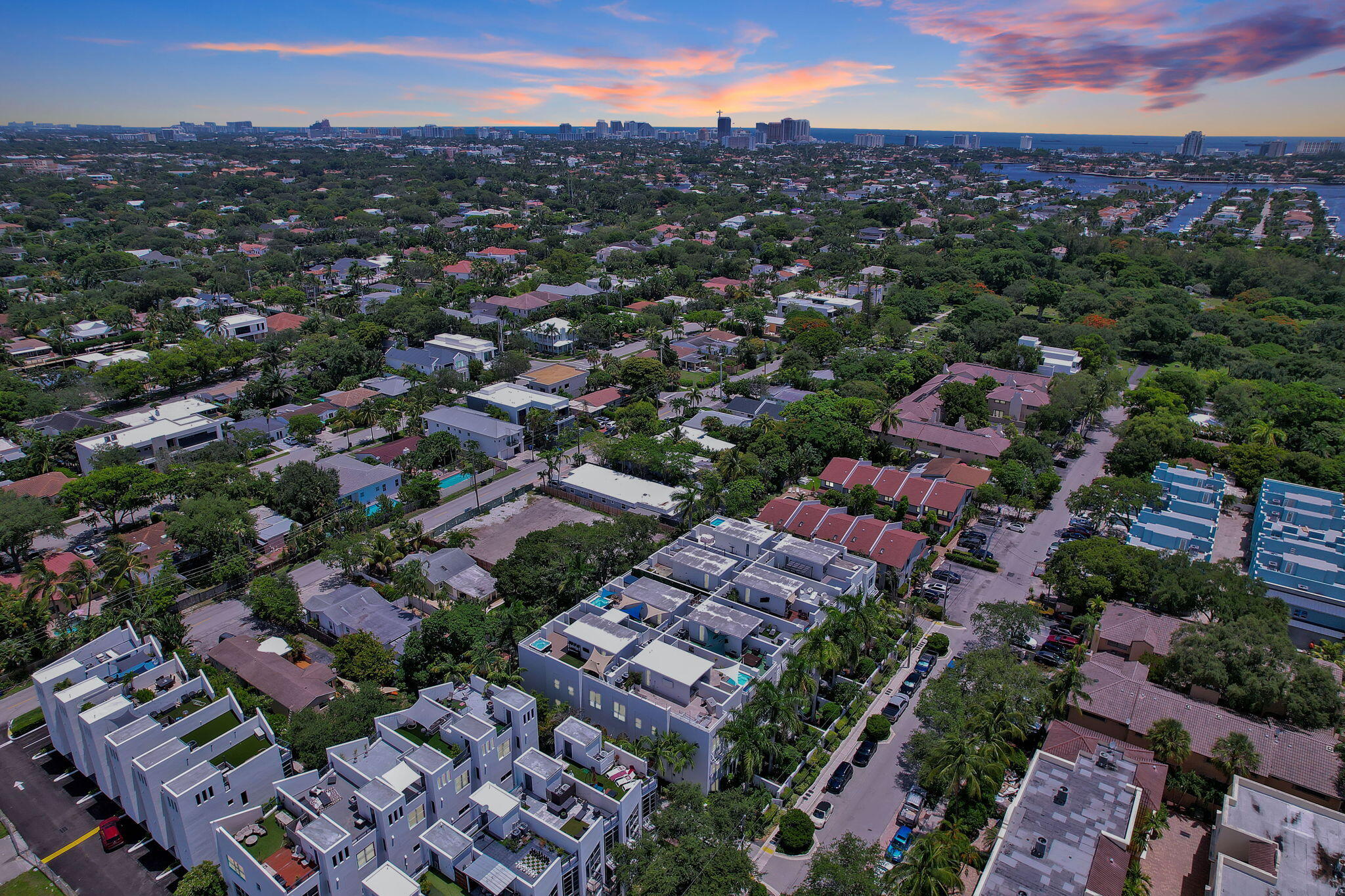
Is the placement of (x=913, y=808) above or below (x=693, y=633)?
below

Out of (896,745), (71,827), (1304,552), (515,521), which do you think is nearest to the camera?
(71,827)

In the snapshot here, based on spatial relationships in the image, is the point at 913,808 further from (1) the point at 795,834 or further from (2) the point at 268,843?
(2) the point at 268,843

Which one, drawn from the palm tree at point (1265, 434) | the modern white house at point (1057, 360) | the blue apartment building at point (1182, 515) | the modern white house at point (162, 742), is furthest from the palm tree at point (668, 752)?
the modern white house at point (1057, 360)

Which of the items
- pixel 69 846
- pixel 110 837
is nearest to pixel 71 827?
pixel 69 846

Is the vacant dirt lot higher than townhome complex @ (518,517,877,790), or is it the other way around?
townhome complex @ (518,517,877,790)

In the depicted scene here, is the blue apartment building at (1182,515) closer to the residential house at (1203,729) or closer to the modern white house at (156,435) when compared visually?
the residential house at (1203,729)

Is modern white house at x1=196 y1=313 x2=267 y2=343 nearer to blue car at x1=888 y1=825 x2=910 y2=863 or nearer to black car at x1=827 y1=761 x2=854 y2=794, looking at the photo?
black car at x1=827 y1=761 x2=854 y2=794

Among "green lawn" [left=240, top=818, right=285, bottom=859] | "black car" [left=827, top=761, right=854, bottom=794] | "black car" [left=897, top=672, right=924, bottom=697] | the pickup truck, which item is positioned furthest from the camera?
"black car" [left=897, top=672, right=924, bottom=697]

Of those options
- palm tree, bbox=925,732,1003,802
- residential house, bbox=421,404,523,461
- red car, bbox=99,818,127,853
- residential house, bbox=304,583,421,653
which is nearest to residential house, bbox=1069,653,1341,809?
palm tree, bbox=925,732,1003,802
